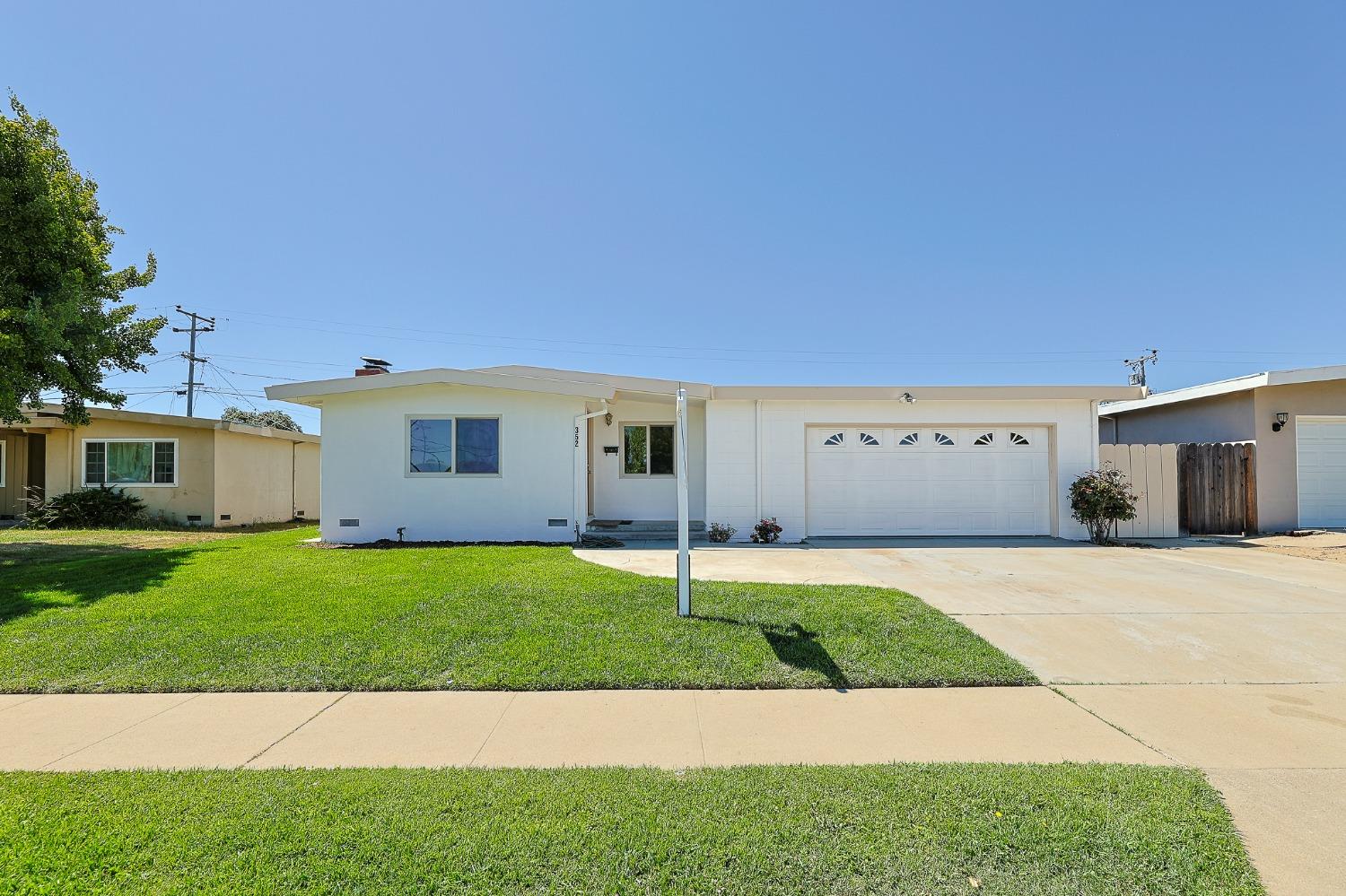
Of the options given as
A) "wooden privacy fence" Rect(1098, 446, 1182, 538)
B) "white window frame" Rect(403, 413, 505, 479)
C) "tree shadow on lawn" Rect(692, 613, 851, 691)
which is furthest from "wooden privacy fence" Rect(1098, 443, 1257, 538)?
"white window frame" Rect(403, 413, 505, 479)

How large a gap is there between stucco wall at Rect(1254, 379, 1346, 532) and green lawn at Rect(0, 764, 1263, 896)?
44.0 ft

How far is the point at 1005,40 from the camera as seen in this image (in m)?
10.6

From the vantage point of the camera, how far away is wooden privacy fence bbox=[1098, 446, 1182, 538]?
1195cm

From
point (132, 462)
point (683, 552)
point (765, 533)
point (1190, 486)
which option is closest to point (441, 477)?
point (765, 533)

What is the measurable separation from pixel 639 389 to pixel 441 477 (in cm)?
415

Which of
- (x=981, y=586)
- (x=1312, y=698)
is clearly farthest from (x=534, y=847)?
(x=981, y=586)

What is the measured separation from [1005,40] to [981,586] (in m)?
9.78

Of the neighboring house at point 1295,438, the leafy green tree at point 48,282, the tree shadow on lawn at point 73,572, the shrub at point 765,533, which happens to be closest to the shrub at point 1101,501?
the neighboring house at point 1295,438

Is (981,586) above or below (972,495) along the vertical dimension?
below

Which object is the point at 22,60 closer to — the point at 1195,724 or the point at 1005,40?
the point at 1005,40

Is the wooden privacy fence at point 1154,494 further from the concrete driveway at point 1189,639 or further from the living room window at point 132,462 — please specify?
the living room window at point 132,462

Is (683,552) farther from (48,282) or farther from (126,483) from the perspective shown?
(126,483)

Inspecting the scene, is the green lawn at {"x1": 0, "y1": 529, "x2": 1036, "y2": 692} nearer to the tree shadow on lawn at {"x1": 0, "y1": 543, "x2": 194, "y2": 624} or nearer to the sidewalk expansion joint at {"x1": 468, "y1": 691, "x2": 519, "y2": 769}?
the tree shadow on lawn at {"x1": 0, "y1": 543, "x2": 194, "y2": 624}

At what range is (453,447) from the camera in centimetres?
1122
